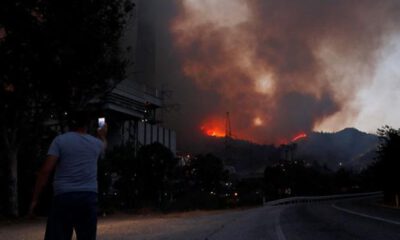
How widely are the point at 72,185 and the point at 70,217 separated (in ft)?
1.07

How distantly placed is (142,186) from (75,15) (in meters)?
39.5

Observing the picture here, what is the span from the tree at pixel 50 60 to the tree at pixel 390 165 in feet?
114

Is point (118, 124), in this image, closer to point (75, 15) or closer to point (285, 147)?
point (285, 147)

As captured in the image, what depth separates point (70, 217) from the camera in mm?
5051

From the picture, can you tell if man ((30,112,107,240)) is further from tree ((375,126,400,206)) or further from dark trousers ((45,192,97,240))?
tree ((375,126,400,206))

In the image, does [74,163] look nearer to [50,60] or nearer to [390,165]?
[50,60]

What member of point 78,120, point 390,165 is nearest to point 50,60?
point 78,120

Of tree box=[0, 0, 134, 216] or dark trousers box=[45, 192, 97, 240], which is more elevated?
tree box=[0, 0, 134, 216]

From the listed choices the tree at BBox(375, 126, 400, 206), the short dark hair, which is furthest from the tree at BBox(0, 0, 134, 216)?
the tree at BBox(375, 126, 400, 206)

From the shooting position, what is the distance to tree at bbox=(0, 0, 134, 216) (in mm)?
22656

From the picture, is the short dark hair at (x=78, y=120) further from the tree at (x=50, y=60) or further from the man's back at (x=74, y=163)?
the tree at (x=50, y=60)

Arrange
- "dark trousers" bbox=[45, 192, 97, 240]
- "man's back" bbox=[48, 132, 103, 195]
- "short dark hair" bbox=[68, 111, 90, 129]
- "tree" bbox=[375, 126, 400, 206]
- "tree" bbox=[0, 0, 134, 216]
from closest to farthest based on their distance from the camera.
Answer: "dark trousers" bbox=[45, 192, 97, 240] < "man's back" bbox=[48, 132, 103, 195] < "short dark hair" bbox=[68, 111, 90, 129] < "tree" bbox=[0, 0, 134, 216] < "tree" bbox=[375, 126, 400, 206]

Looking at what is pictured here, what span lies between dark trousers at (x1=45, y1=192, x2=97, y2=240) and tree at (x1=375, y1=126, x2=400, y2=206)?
4772 cm

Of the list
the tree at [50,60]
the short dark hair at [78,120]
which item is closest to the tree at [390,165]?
the tree at [50,60]
